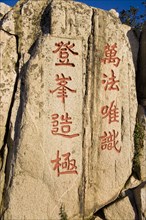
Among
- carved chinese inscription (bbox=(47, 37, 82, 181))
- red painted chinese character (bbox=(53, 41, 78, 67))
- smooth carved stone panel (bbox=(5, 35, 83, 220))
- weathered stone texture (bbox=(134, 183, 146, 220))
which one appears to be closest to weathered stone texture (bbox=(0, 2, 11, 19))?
smooth carved stone panel (bbox=(5, 35, 83, 220))

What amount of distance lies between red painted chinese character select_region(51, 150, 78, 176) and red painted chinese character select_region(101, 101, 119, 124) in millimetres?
1142

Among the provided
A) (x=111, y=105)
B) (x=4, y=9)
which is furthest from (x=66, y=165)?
(x=4, y=9)

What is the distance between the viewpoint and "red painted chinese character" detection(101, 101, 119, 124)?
19.5ft

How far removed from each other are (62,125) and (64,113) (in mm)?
233

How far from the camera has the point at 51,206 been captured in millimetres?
5332

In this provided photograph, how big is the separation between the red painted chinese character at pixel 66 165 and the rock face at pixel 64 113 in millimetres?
19

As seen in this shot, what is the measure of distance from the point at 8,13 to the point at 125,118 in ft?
10.5

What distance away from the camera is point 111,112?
19.6ft

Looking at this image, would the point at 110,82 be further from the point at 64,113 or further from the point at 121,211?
the point at 121,211

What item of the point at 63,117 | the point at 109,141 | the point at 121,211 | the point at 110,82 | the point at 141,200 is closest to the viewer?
the point at 63,117

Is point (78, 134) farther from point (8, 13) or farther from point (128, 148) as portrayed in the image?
point (8, 13)

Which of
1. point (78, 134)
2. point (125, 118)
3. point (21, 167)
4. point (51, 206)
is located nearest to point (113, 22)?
point (125, 118)

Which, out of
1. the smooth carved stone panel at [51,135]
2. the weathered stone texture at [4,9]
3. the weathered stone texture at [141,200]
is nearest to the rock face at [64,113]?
the smooth carved stone panel at [51,135]

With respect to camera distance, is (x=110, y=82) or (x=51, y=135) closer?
(x=51, y=135)
